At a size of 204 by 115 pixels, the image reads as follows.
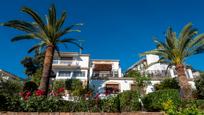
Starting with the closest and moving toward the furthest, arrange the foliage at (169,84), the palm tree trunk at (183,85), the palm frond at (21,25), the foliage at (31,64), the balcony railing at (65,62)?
the palm tree trunk at (183,85) → the palm frond at (21,25) → the foliage at (169,84) → the balcony railing at (65,62) → the foliage at (31,64)

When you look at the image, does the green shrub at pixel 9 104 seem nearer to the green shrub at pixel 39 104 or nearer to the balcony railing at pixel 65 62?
the green shrub at pixel 39 104

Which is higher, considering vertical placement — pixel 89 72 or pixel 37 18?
pixel 37 18

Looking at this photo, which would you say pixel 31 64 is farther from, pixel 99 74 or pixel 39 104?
pixel 39 104

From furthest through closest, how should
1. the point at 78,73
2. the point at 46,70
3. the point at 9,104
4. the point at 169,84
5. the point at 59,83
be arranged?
the point at 78,73, the point at 59,83, the point at 169,84, the point at 46,70, the point at 9,104

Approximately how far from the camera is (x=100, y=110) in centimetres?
1184

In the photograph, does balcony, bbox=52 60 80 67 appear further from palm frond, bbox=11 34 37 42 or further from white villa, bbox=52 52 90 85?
palm frond, bbox=11 34 37 42

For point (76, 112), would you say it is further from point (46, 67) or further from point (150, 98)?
point (150, 98)

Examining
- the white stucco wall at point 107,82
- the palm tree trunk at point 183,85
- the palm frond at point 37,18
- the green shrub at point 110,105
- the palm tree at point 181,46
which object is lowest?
the green shrub at point 110,105

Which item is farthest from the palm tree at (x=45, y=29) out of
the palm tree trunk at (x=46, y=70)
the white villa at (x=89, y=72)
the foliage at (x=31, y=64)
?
the foliage at (x=31, y=64)

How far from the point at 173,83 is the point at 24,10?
77.3ft

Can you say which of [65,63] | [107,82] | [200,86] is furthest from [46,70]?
[200,86]

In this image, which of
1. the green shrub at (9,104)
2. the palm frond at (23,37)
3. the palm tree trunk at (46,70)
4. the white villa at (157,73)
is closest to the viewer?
the green shrub at (9,104)

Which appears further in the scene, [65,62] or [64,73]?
[65,62]

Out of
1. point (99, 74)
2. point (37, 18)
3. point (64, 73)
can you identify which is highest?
point (37, 18)
